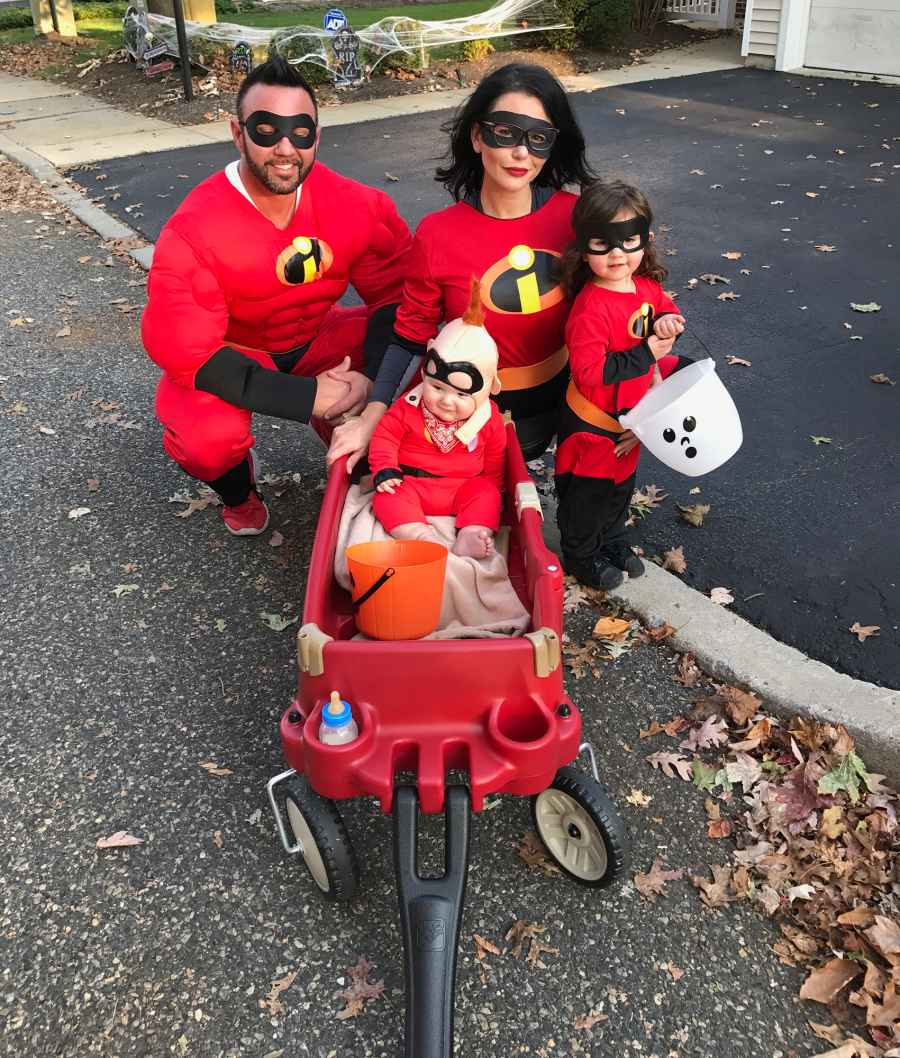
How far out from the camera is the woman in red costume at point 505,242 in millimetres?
3037

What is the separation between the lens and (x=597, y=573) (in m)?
3.53

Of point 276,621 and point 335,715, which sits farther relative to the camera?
point 276,621

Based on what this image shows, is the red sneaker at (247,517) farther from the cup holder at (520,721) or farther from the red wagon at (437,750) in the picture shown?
the cup holder at (520,721)

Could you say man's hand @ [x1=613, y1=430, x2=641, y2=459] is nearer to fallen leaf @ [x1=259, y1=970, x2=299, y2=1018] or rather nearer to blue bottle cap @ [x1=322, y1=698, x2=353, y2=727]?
blue bottle cap @ [x1=322, y1=698, x2=353, y2=727]

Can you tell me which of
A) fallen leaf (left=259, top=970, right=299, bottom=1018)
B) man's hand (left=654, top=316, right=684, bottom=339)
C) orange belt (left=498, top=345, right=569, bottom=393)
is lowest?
fallen leaf (left=259, top=970, right=299, bottom=1018)

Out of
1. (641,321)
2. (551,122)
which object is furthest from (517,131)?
(641,321)

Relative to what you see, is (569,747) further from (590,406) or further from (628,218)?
(628,218)

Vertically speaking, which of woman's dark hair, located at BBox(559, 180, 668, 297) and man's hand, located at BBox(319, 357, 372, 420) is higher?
woman's dark hair, located at BBox(559, 180, 668, 297)

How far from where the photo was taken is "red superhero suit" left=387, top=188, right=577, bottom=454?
3184 millimetres

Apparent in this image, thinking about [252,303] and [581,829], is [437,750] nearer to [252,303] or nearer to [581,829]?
[581,829]

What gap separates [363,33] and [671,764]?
1299 cm

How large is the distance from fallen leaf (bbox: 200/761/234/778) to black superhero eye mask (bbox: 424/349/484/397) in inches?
53.9

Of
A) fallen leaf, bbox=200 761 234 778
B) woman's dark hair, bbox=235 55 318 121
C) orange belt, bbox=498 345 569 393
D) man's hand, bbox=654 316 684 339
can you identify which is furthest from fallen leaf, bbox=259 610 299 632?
woman's dark hair, bbox=235 55 318 121

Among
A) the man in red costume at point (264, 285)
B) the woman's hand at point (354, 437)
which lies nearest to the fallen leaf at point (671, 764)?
the woman's hand at point (354, 437)
